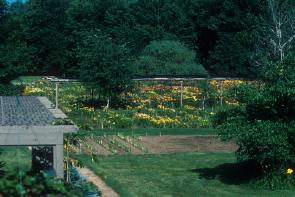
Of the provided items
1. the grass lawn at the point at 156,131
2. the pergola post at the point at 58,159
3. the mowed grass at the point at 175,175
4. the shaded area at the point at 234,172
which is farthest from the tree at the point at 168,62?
the pergola post at the point at 58,159

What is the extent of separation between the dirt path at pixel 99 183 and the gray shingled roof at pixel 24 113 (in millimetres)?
2628

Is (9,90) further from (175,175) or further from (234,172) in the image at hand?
(234,172)

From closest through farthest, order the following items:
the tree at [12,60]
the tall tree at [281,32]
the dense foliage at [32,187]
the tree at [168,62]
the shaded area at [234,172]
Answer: the dense foliage at [32,187], the shaded area at [234,172], the tree at [12,60], the tall tree at [281,32], the tree at [168,62]

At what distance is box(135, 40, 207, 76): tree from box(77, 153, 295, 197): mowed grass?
24.9 metres

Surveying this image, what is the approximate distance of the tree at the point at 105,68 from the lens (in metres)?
31.3

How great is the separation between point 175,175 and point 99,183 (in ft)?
7.92

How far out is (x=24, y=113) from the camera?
1102 cm

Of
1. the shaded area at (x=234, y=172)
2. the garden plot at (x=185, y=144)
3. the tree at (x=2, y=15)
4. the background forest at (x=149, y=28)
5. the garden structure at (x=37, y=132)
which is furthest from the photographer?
the background forest at (x=149, y=28)

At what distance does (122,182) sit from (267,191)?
361 cm

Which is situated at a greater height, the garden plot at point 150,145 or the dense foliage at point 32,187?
the dense foliage at point 32,187

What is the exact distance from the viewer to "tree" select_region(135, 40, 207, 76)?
1785 inches

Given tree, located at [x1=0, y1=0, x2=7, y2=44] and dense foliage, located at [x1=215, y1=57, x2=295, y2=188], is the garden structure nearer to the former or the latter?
dense foliage, located at [x1=215, y1=57, x2=295, y2=188]

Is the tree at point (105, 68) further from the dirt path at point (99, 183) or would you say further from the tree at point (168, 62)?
the dirt path at point (99, 183)

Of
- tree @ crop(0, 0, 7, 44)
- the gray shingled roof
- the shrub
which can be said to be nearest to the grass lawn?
the shrub
